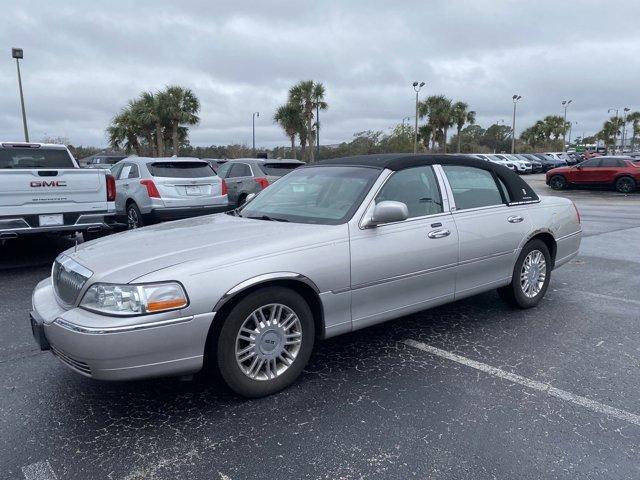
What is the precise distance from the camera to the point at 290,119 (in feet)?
138

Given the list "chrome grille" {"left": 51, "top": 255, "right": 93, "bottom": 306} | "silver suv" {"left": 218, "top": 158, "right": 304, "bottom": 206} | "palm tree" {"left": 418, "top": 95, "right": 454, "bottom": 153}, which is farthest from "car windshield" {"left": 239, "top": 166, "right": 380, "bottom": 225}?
"palm tree" {"left": 418, "top": 95, "right": 454, "bottom": 153}

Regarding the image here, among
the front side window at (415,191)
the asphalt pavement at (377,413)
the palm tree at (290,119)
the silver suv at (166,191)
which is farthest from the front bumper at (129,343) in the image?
the palm tree at (290,119)

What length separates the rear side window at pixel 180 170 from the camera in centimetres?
991

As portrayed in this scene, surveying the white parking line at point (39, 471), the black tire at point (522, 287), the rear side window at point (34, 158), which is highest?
the rear side window at point (34, 158)

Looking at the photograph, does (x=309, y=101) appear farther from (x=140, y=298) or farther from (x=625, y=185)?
(x=140, y=298)

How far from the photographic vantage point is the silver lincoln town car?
291 centimetres

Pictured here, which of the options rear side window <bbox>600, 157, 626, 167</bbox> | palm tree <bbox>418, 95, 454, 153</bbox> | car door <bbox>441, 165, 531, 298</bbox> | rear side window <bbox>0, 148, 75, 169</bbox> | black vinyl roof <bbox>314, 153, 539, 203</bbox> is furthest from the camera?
palm tree <bbox>418, 95, 454, 153</bbox>

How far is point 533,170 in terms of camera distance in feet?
144

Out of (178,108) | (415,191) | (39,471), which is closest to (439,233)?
(415,191)

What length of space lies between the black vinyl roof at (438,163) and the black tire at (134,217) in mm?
6195

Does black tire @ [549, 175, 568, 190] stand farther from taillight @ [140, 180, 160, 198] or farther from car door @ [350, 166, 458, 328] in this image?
car door @ [350, 166, 458, 328]

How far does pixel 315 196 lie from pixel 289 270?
46.6 inches

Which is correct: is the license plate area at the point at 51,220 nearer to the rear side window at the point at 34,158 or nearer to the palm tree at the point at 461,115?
the rear side window at the point at 34,158

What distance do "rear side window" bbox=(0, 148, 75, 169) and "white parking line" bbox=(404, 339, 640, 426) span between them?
616cm
